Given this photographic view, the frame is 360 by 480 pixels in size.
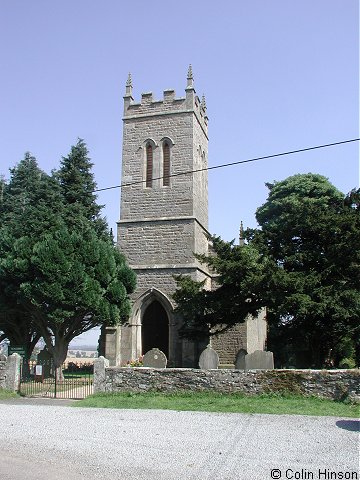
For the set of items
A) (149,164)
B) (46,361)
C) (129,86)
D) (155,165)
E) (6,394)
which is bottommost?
(6,394)

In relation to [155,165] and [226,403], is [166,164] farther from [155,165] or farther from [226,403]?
[226,403]

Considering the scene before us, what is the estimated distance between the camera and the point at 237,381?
1420 cm

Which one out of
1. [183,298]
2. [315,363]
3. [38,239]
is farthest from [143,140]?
[315,363]

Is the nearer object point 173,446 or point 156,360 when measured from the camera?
point 173,446

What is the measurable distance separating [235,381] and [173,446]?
19.2 ft

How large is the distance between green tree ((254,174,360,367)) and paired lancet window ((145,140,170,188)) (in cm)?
Answer: 620

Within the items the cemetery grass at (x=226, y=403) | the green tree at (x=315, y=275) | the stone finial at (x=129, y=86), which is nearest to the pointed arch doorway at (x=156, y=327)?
the green tree at (x=315, y=275)

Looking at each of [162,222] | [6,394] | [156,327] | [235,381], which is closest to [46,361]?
[156,327]

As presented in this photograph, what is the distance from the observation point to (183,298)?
1922cm

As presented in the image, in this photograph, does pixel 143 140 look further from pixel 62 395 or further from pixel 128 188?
pixel 62 395

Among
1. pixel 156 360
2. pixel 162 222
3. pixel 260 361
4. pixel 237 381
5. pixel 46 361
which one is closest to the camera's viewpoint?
pixel 237 381

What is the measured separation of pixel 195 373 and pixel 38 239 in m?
9.72

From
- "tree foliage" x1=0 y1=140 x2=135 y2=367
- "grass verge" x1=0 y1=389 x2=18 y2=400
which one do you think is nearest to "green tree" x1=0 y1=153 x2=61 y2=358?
"tree foliage" x1=0 y1=140 x2=135 y2=367

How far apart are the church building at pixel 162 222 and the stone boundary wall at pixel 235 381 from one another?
602cm
